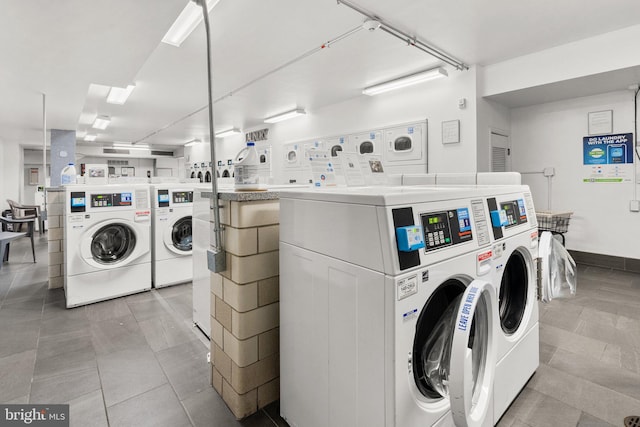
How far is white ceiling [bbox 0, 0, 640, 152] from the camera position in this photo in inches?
95.0

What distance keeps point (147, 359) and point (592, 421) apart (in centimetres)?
252

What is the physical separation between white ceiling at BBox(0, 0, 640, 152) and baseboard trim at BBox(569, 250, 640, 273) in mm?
2200

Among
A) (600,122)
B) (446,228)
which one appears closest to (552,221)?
(600,122)

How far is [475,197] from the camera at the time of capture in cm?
131

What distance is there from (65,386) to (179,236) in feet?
6.57

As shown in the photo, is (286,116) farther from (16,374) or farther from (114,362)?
(16,374)

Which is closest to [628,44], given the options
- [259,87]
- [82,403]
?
[259,87]

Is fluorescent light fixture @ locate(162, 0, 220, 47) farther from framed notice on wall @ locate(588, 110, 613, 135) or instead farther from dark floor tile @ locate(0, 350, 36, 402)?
framed notice on wall @ locate(588, 110, 613, 135)

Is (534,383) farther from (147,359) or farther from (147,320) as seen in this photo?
(147,320)

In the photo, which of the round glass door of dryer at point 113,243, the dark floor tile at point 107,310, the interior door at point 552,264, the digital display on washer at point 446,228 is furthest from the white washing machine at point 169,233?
the interior door at point 552,264

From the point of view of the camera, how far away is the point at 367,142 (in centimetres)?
535

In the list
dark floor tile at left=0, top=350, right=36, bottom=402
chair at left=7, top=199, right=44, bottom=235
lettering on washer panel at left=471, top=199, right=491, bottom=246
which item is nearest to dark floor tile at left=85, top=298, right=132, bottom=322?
dark floor tile at left=0, top=350, right=36, bottom=402

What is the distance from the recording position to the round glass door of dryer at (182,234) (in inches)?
141

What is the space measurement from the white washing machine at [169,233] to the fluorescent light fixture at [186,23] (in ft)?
4.95
